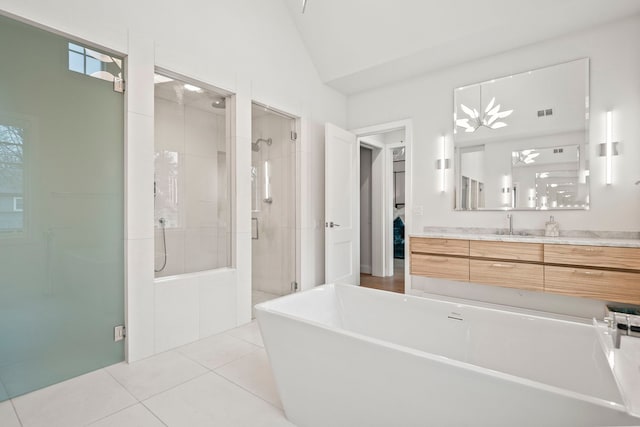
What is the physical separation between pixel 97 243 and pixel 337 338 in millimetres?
1822

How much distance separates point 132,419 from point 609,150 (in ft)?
13.5

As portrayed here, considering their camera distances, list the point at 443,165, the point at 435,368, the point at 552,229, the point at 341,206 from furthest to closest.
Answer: the point at 341,206, the point at 443,165, the point at 552,229, the point at 435,368

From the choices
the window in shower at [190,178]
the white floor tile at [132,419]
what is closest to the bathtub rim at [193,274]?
the window in shower at [190,178]

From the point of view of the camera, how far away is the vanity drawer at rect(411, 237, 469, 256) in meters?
3.12

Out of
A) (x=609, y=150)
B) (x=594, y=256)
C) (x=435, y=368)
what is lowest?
(x=435, y=368)

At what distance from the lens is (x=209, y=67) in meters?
2.81

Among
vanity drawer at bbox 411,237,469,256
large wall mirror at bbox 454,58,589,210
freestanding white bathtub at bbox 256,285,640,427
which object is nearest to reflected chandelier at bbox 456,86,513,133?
large wall mirror at bbox 454,58,589,210

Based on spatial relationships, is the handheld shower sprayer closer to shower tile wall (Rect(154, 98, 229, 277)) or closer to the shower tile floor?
shower tile wall (Rect(154, 98, 229, 277))

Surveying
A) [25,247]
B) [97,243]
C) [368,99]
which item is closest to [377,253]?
[368,99]

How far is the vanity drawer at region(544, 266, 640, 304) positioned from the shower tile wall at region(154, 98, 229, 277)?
2.90 metres

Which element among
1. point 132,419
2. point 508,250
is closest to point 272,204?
point 132,419

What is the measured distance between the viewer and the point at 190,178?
3.02 metres

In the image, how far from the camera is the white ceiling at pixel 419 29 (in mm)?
2725

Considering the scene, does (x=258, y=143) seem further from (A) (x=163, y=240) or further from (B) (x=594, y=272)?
(B) (x=594, y=272)
